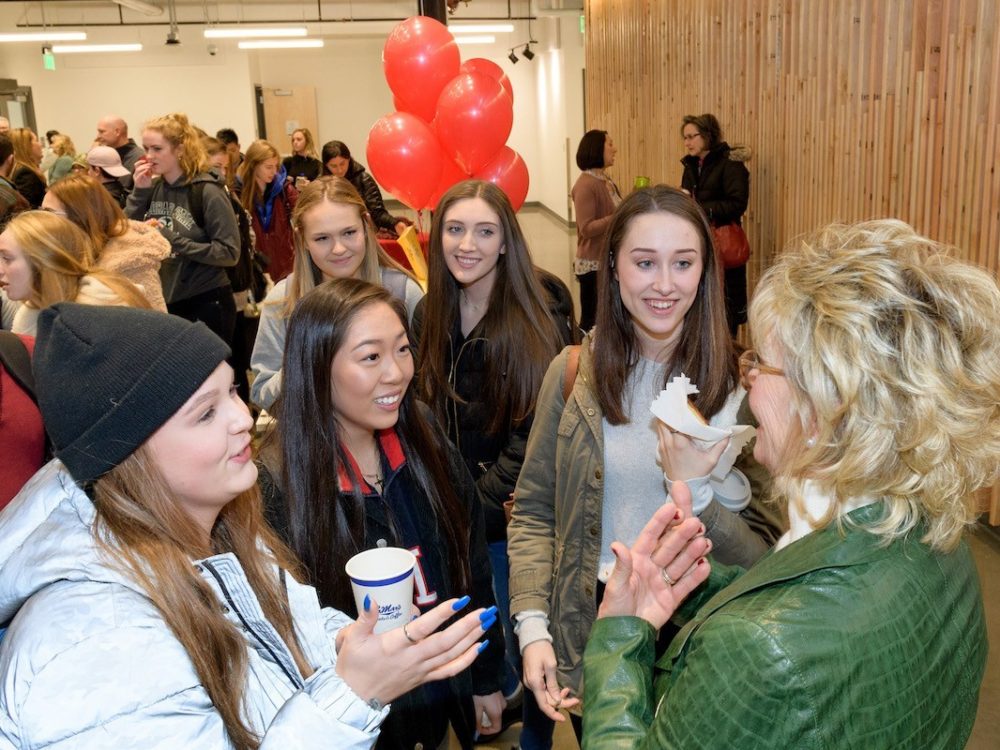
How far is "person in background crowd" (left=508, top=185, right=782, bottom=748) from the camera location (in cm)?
194

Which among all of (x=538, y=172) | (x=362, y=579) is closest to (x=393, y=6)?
(x=538, y=172)

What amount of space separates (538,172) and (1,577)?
59.8 feet

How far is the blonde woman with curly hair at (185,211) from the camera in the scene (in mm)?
5070

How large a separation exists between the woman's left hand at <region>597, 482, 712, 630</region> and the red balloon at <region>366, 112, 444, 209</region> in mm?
3464

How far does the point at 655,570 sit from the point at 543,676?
0.51 metres

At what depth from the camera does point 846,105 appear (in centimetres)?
505

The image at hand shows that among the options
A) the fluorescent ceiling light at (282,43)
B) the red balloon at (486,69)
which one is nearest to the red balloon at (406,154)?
the red balloon at (486,69)

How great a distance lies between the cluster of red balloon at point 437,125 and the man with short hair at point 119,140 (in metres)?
2.54

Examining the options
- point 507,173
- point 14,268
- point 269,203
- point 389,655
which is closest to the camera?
point 389,655

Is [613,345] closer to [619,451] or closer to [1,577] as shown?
[619,451]

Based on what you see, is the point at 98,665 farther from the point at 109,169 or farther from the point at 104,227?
the point at 109,169

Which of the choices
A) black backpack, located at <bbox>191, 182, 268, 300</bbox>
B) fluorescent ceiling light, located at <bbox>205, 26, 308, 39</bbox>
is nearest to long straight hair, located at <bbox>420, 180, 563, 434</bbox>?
black backpack, located at <bbox>191, 182, 268, 300</bbox>

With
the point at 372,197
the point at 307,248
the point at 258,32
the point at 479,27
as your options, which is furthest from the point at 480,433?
the point at 479,27

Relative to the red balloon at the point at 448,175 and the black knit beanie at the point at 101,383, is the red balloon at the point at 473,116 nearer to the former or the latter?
the red balloon at the point at 448,175
